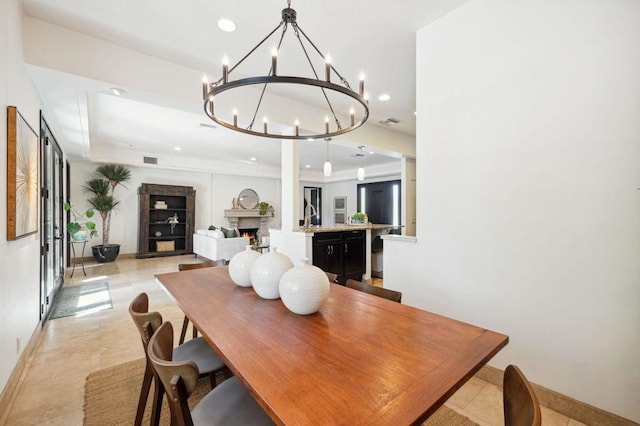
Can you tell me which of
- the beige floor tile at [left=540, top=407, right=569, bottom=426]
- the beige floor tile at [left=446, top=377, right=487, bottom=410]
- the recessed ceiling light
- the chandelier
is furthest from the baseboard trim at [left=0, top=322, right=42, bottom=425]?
the beige floor tile at [left=540, top=407, right=569, bottom=426]

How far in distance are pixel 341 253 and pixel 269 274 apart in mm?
3153

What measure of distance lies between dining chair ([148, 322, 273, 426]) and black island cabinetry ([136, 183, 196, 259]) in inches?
293

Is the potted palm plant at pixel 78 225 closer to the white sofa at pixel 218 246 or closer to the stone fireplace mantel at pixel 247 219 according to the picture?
the white sofa at pixel 218 246

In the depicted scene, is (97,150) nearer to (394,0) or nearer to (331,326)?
(394,0)

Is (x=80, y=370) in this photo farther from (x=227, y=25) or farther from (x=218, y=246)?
(x=218, y=246)

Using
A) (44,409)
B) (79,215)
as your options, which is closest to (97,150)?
(79,215)

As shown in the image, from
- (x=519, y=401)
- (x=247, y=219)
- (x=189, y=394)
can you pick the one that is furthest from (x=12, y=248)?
(x=247, y=219)

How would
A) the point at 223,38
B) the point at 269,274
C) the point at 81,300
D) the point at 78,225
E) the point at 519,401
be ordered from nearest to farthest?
the point at 519,401
the point at 269,274
the point at 223,38
the point at 81,300
the point at 78,225

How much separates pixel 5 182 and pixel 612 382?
3937 mm

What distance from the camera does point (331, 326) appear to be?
133cm

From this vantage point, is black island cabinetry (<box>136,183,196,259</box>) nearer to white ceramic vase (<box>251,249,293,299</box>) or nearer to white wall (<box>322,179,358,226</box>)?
white wall (<box>322,179,358,226</box>)

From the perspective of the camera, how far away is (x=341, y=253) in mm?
4723

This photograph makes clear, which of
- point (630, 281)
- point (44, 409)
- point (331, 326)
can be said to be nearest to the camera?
point (331, 326)

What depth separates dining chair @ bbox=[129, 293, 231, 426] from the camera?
4.62 ft
